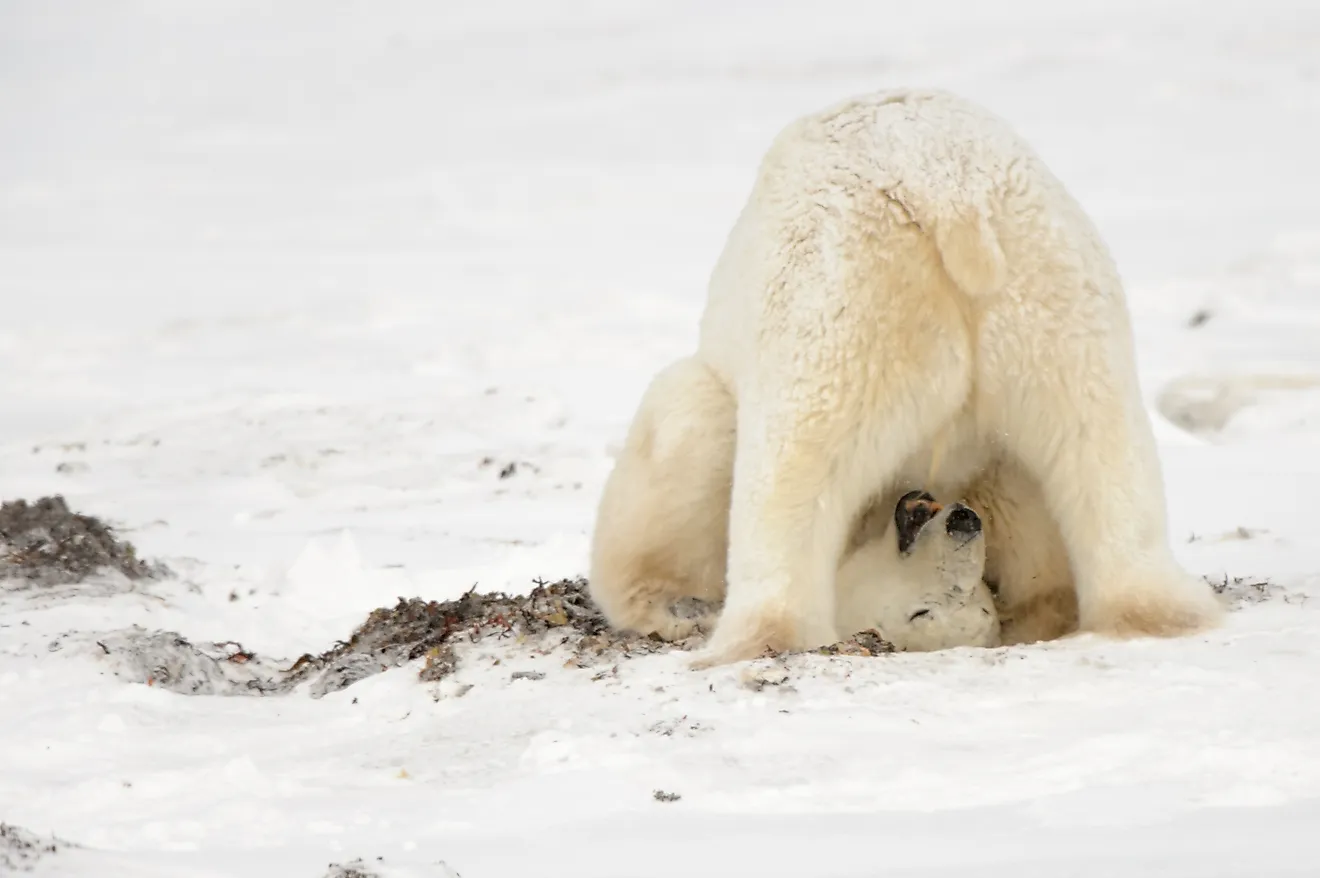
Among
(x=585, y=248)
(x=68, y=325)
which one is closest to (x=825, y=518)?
(x=68, y=325)

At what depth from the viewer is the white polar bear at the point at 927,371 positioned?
376cm

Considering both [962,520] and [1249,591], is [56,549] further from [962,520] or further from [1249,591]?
[1249,591]

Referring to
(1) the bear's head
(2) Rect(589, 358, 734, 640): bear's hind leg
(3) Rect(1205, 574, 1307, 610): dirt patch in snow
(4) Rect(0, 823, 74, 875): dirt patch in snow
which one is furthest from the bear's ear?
(4) Rect(0, 823, 74, 875): dirt patch in snow

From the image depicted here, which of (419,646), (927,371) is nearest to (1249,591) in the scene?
(927,371)

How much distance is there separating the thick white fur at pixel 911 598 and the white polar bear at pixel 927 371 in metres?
0.16

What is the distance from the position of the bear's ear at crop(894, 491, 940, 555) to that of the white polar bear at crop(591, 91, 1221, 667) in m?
0.05

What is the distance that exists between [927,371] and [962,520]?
1.68 feet

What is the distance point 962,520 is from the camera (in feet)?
13.3

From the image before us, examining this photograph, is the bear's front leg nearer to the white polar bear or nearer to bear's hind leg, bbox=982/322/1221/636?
the white polar bear

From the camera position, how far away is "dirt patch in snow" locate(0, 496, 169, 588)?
629 centimetres

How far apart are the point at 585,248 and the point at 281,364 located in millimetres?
7758

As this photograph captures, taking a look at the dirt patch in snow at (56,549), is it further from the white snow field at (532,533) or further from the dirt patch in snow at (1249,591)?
the dirt patch in snow at (1249,591)

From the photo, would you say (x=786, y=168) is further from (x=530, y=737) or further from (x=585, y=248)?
(x=585, y=248)

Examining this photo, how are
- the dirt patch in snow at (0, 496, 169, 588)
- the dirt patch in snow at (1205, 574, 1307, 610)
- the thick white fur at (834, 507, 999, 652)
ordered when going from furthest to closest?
the dirt patch in snow at (0, 496, 169, 588) < the dirt patch in snow at (1205, 574, 1307, 610) < the thick white fur at (834, 507, 999, 652)
